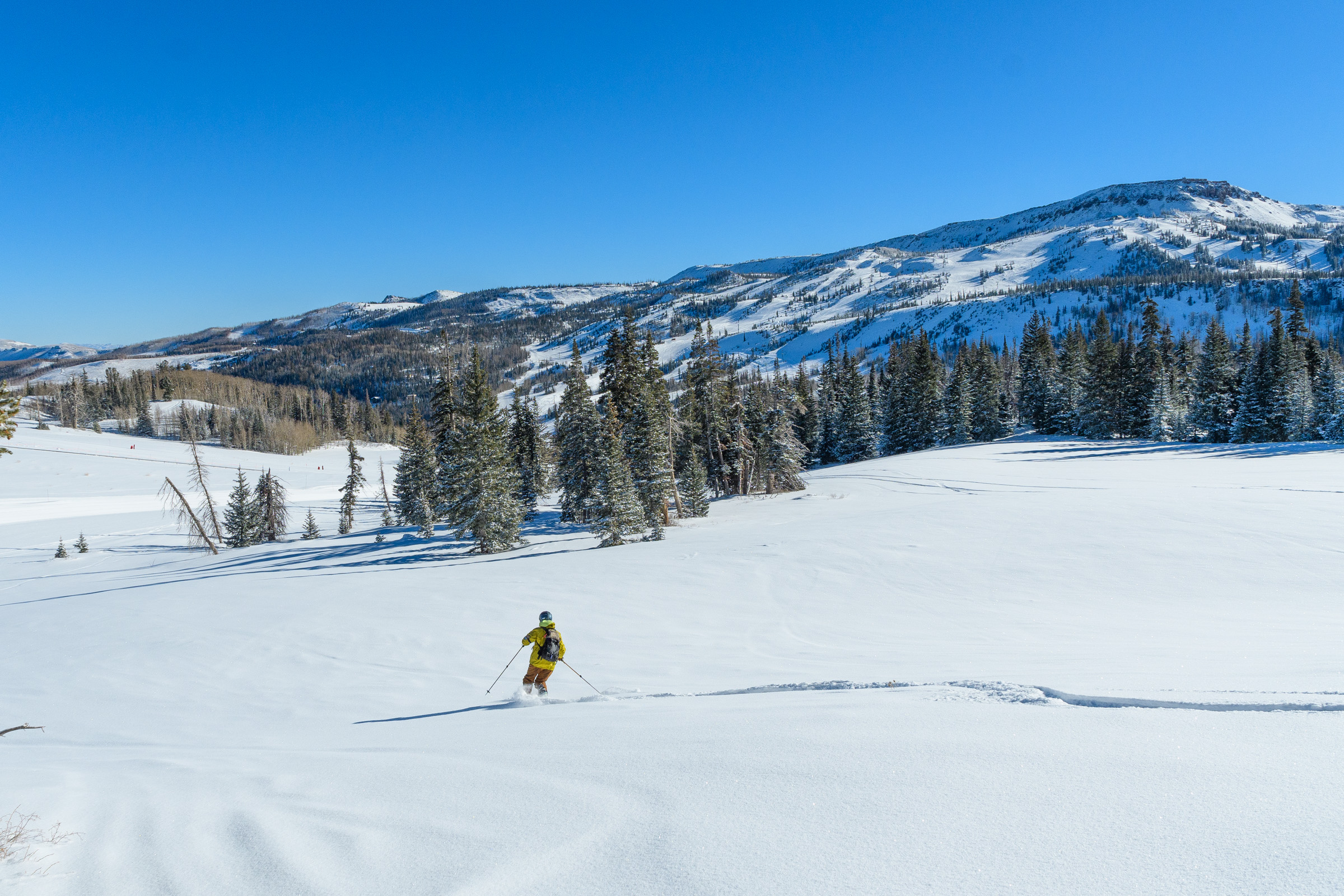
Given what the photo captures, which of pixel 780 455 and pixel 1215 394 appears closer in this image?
pixel 780 455

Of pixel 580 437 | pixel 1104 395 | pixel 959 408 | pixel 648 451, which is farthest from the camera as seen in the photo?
pixel 959 408

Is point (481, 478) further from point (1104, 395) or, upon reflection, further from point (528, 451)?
point (1104, 395)

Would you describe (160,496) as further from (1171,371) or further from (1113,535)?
(1171,371)

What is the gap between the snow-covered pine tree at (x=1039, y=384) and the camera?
70.1 metres

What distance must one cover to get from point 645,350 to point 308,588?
2021cm

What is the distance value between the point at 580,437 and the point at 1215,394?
5977 centimetres

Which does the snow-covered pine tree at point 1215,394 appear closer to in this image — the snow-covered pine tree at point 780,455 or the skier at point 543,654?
the snow-covered pine tree at point 780,455

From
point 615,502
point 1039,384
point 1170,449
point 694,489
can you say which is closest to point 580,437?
point 615,502

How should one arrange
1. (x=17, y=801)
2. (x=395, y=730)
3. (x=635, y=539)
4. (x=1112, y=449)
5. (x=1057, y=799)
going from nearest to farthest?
(x=1057, y=799) < (x=17, y=801) < (x=395, y=730) < (x=635, y=539) < (x=1112, y=449)

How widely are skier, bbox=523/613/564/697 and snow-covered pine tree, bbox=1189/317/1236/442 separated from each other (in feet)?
223

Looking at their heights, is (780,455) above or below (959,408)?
below

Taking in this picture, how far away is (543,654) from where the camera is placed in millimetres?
9375


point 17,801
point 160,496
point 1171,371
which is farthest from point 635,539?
point 160,496

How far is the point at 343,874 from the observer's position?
3.66 m
